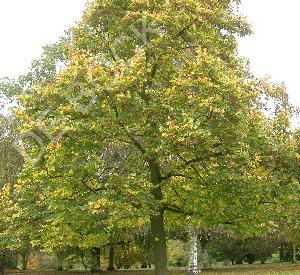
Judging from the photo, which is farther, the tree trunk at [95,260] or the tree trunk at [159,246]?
the tree trunk at [95,260]

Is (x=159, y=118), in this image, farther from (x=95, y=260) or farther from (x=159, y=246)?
(x=95, y=260)

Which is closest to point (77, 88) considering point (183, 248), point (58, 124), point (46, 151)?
point (58, 124)

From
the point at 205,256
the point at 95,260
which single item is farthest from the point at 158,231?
the point at 205,256

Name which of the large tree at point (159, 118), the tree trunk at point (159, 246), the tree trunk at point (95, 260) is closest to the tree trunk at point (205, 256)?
the tree trunk at point (95, 260)

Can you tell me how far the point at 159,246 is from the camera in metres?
17.1

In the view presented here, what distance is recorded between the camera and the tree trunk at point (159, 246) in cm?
1684

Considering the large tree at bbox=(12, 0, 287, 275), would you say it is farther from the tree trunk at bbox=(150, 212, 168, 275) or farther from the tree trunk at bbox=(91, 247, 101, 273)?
the tree trunk at bbox=(91, 247, 101, 273)

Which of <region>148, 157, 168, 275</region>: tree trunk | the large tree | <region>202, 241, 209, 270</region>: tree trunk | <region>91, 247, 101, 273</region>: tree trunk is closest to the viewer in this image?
the large tree

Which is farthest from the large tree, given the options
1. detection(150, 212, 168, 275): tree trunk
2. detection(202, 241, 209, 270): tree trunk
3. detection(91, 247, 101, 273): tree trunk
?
detection(202, 241, 209, 270): tree trunk

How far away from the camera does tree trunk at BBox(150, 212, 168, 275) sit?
55.3 feet

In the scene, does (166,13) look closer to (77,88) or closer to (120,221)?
(77,88)

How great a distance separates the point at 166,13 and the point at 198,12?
44.4 inches

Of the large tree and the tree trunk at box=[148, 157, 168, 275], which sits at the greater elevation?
the large tree

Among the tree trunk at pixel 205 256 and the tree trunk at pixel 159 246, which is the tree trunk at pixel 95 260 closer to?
the tree trunk at pixel 205 256
